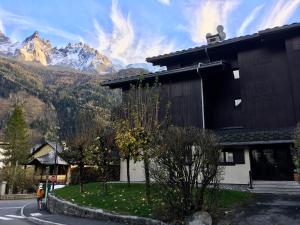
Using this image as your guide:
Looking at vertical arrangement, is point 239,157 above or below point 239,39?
below

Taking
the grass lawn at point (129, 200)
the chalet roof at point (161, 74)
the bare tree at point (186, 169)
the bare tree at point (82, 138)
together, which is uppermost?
the chalet roof at point (161, 74)

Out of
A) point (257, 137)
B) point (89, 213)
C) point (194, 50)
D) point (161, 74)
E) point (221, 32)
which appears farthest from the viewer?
point (221, 32)

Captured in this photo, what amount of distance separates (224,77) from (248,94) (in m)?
2.93

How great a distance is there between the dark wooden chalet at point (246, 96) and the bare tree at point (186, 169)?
10436mm

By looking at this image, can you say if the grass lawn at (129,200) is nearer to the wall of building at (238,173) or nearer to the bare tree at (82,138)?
the bare tree at (82,138)

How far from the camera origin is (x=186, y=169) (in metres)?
11.6

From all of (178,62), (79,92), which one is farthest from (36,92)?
(178,62)

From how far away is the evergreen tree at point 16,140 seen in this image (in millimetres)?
46281

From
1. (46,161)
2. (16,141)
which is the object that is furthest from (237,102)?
(16,141)

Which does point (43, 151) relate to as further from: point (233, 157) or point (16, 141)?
point (233, 157)

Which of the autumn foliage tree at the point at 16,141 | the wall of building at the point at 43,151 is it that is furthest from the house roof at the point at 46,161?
the wall of building at the point at 43,151

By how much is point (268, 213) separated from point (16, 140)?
4173 centimetres

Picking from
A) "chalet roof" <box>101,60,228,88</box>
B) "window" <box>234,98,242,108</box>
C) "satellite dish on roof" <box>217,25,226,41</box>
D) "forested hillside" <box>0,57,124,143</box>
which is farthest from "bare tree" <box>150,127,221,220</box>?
"forested hillside" <box>0,57,124,143</box>

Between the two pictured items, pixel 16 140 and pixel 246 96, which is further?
pixel 16 140
